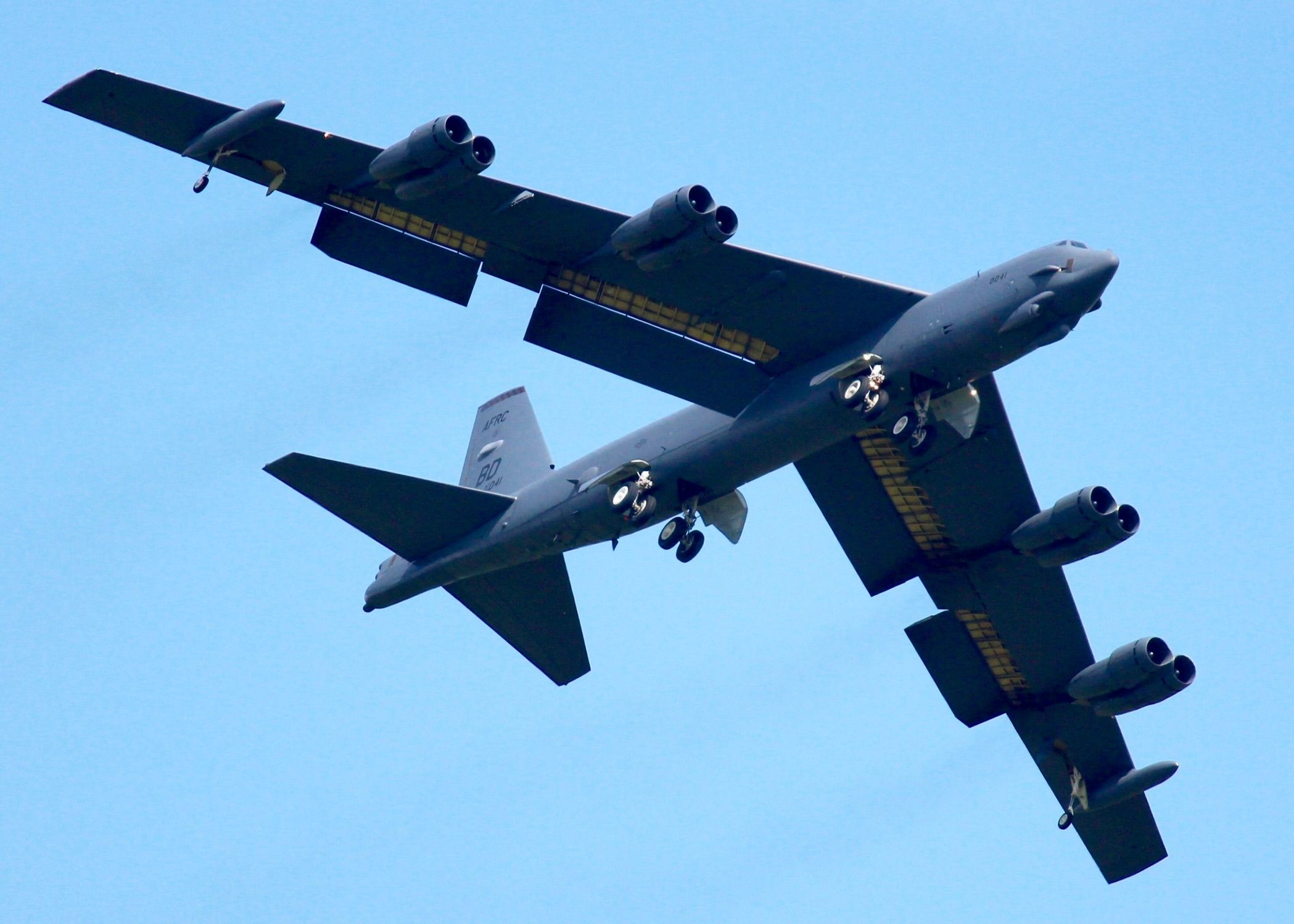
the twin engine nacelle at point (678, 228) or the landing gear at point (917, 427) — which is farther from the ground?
the twin engine nacelle at point (678, 228)

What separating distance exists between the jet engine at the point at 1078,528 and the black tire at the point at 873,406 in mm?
5283

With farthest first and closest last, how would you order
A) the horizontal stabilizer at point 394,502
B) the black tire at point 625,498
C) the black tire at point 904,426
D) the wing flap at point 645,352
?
the horizontal stabilizer at point 394,502
the black tire at point 625,498
the wing flap at point 645,352
the black tire at point 904,426

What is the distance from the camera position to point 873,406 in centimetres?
3459

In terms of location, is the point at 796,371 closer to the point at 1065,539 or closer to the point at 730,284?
the point at 730,284

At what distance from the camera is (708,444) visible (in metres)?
36.6

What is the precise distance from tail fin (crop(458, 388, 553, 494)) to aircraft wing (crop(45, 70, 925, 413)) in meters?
5.18

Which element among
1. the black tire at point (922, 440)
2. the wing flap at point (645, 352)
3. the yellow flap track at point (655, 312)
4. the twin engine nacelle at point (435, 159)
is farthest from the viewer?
the wing flap at point (645, 352)

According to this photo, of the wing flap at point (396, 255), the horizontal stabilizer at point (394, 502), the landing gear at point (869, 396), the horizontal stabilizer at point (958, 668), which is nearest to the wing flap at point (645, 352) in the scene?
the wing flap at point (396, 255)

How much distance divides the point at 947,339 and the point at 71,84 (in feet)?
53.1

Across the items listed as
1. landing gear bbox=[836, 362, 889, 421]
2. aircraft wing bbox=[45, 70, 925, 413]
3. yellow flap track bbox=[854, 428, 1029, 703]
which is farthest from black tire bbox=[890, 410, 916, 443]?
aircraft wing bbox=[45, 70, 925, 413]

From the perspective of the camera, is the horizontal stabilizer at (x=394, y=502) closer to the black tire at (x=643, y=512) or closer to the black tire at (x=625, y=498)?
the black tire at (x=625, y=498)

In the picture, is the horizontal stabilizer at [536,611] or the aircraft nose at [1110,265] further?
the horizontal stabilizer at [536,611]

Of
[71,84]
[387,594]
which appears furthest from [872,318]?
[71,84]

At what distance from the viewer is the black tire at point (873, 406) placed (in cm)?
3462
